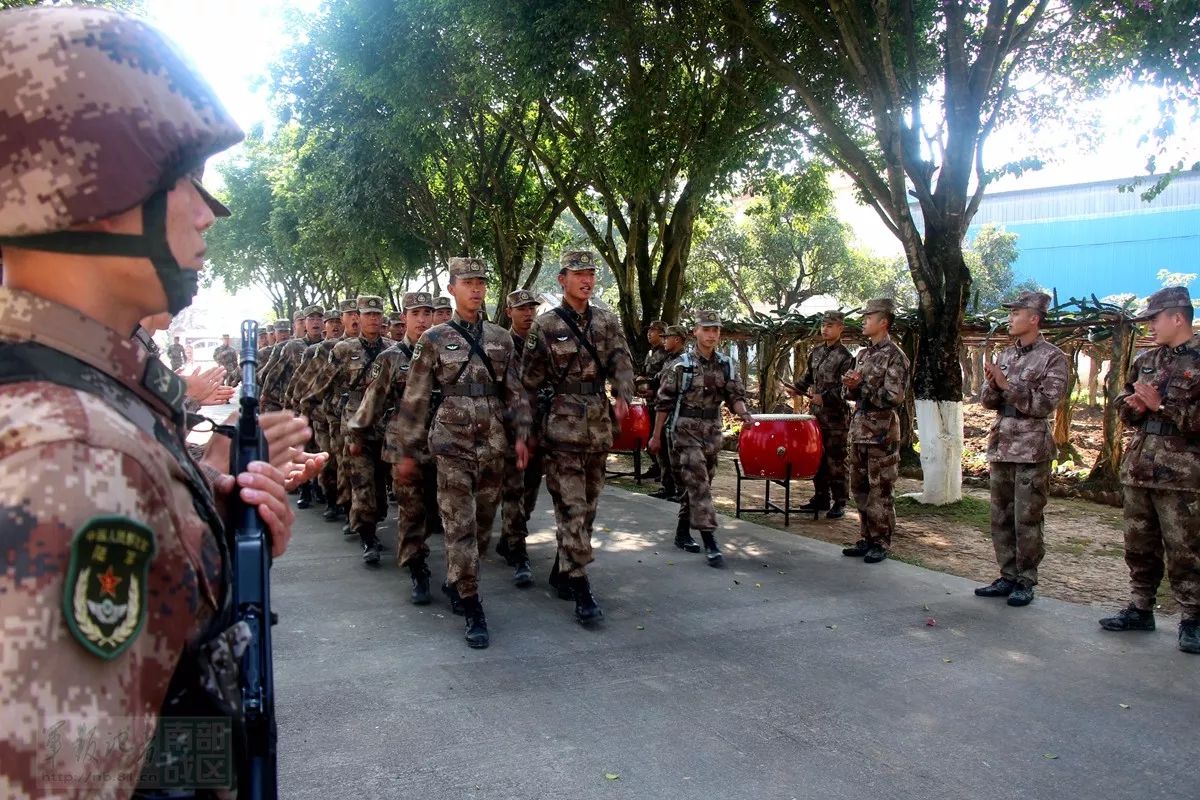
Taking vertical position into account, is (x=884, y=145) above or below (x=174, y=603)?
above

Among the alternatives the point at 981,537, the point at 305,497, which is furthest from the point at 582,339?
the point at 305,497

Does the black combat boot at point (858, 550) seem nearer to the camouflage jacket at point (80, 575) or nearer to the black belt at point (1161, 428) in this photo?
the black belt at point (1161, 428)

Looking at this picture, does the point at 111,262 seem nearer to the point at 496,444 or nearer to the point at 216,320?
the point at 496,444

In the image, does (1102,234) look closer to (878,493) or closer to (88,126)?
(878,493)

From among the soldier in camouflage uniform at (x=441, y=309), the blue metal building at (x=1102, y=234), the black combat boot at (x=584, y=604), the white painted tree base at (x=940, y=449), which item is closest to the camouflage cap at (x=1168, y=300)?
the black combat boot at (x=584, y=604)

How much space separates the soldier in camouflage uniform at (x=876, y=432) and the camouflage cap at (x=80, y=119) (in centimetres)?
676

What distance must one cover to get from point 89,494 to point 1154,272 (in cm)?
5188

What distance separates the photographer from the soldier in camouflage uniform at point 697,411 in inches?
296

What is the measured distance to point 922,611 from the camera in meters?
5.84

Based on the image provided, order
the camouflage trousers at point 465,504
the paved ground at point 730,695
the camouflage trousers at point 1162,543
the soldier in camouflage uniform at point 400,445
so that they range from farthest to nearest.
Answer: the soldier in camouflage uniform at point 400,445
the camouflage trousers at point 465,504
the camouflage trousers at point 1162,543
the paved ground at point 730,695

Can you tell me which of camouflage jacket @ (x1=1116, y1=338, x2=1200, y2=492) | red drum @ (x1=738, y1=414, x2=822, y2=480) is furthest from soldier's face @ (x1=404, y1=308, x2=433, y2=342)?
camouflage jacket @ (x1=1116, y1=338, x2=1200, y2=492)

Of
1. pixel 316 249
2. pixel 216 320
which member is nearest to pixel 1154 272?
pixel 316 249

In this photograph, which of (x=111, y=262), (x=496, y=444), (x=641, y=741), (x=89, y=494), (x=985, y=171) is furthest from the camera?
(x=985, y=171)

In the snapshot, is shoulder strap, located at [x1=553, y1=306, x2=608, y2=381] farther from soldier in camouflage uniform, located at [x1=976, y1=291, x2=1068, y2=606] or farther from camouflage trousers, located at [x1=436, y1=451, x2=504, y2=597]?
soldier in camouflage uniform, located at [x1=976, y1=291, x2=1068, y2=606]
